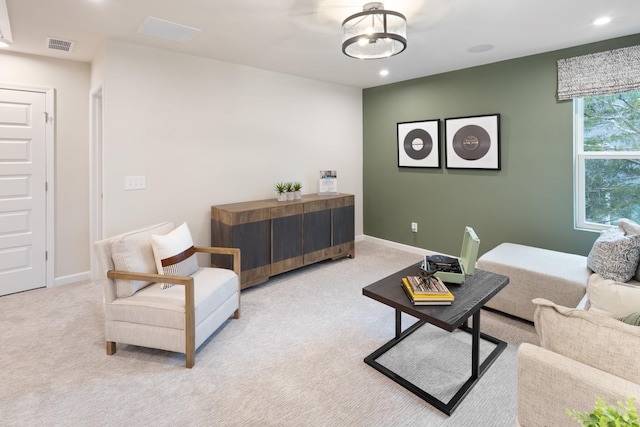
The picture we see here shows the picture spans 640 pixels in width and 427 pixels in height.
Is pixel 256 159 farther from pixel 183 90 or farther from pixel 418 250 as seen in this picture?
pixel 418 250

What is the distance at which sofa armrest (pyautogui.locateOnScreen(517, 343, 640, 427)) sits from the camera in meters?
1.07

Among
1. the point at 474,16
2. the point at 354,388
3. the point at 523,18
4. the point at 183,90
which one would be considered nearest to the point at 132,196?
the point at 183,90

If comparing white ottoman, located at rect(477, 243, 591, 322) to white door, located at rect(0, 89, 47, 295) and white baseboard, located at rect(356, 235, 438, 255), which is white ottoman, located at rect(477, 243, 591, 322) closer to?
white baseboard, located at rect(356, 235, 438, 255)

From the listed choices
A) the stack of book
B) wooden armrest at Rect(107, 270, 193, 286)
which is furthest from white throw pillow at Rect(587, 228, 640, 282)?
wooden armrest at Rect(107, 270, 193, 286)

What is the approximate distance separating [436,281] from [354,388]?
847 millimetres

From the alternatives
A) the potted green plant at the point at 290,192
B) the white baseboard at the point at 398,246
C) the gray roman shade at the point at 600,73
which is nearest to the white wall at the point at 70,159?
the potted green plant at the point at 290,192

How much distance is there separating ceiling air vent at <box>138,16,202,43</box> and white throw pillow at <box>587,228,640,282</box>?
3.71m

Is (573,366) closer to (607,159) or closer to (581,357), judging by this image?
(581,357)

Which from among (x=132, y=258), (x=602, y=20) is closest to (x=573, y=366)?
(x=132, y=258)

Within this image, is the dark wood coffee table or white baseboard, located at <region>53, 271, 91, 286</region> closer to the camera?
the dark wood coffee table

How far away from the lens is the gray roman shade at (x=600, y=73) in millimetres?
3025

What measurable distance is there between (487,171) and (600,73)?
1379 millimetres

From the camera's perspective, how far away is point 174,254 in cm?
256

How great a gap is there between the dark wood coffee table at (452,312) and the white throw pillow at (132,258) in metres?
1.61
